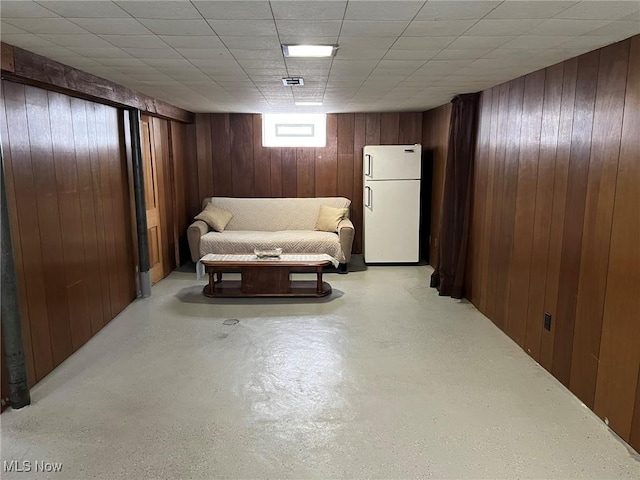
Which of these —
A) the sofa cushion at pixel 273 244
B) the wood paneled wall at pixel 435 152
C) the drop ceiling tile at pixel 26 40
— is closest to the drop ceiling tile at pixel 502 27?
the drop ceiling tile at pixel 26 40

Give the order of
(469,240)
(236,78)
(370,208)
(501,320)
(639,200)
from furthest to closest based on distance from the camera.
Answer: (370,208), (469,240), (501,320), (236,78), (639,200)

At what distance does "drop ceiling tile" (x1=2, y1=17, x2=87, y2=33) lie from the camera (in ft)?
6.71

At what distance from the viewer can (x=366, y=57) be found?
282cm

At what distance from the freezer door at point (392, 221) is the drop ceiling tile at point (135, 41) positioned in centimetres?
391

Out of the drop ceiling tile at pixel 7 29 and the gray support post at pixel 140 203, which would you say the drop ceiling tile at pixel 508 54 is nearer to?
the drop ceiling tile at pixel 7 29

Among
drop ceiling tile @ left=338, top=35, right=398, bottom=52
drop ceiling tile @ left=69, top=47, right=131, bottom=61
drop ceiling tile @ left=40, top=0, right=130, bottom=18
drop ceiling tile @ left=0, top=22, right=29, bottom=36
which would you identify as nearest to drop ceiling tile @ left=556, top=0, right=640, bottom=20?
drop ceiling tile @ left=338, top=35, right=398, bottom=52

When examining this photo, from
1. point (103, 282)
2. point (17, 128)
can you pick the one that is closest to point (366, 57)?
point (17, 128)

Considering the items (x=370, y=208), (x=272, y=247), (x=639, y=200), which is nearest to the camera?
(x=639, y=200)

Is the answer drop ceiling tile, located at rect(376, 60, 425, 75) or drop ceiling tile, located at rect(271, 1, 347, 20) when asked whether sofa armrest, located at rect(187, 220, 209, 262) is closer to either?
drop ceiling tile, located at rect(376, 60, 425, 75)

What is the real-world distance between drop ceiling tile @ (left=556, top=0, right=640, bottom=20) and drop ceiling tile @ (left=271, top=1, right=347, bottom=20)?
921 millimetres

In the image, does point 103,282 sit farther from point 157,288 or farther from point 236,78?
point 236,78

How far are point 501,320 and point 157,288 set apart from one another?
11.6 feet

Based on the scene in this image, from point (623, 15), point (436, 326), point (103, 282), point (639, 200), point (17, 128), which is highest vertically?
point (623, 15)

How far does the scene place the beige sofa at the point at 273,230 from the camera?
5691mm
